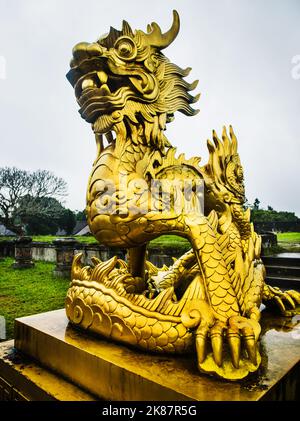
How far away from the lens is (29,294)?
6125 mm

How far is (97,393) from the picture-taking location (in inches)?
56.0

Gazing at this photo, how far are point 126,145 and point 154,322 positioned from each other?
1.01 meters

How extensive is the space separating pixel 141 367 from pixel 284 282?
4.44m

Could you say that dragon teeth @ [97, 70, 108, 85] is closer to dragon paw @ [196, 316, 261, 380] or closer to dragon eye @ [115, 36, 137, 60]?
dragon eye @ [115, 36, 137, 60]

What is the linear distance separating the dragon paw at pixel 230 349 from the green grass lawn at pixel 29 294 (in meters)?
3.18

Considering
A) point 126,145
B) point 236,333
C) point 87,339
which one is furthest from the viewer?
point 126,145

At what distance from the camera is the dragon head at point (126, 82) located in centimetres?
173

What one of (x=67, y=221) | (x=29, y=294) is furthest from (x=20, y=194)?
(x=29, y=294)

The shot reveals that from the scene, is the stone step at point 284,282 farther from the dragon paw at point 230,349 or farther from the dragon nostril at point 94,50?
the dragon nostril at point 94,50

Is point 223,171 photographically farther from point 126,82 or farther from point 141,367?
point 141,367

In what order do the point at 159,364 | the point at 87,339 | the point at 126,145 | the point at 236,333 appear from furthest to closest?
the point at 126,145
the point at 87,339
the point at 159,364
the point at 236,333
